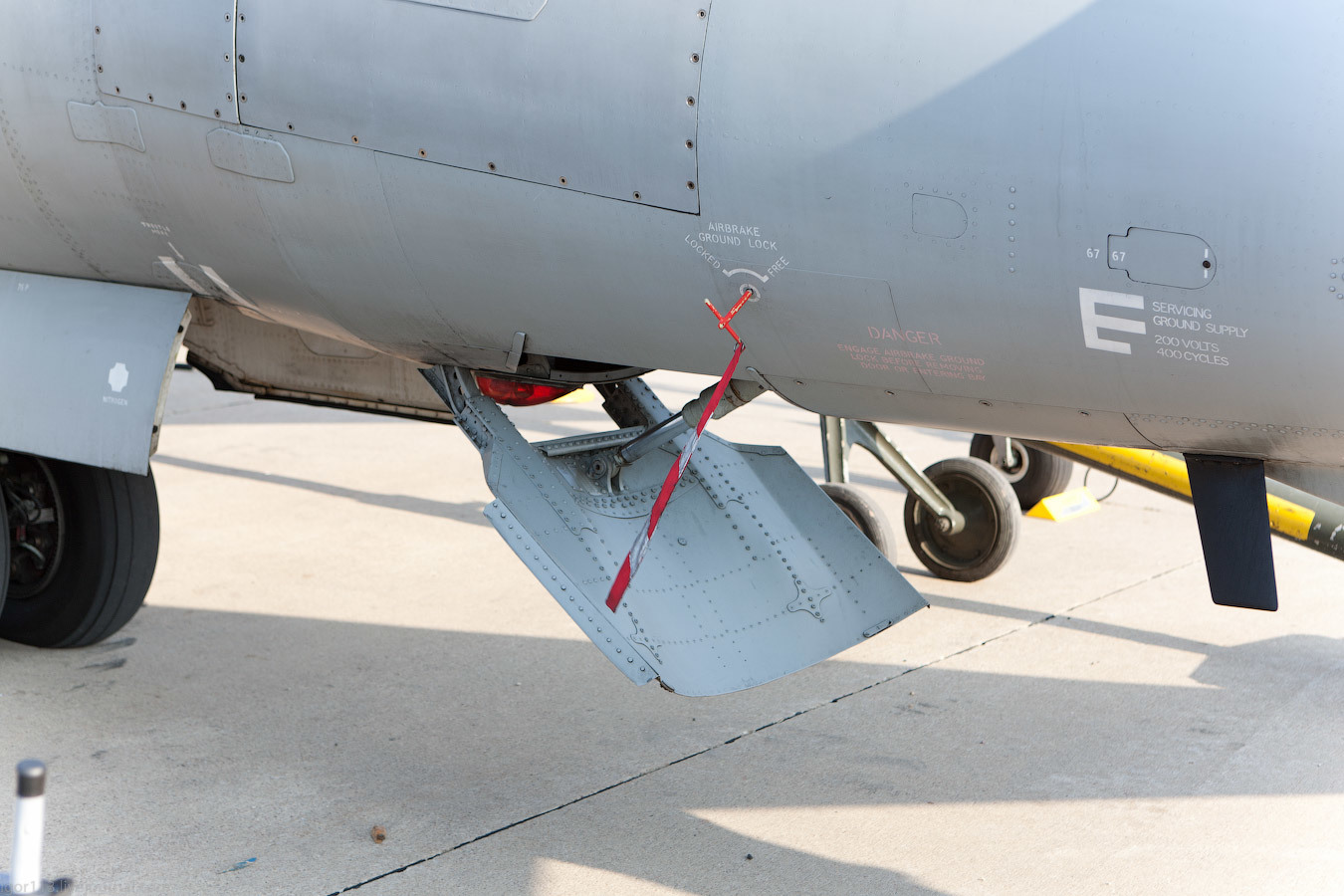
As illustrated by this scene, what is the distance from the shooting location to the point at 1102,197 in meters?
2.70

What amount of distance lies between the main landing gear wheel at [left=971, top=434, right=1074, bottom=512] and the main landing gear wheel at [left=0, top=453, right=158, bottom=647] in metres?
4.32

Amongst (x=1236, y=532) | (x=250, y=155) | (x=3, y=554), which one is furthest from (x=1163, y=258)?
(x=3, y=554)

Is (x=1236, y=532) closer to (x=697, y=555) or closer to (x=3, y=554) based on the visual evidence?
(x=697, y=555)

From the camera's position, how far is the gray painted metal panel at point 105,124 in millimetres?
Result: 3586

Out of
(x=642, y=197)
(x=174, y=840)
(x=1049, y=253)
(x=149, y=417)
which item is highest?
(x=642, y=197)

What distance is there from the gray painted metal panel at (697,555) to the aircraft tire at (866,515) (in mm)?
1529

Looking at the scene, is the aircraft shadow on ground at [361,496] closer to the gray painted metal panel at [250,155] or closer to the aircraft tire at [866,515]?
the aircraft tire at [866,515]

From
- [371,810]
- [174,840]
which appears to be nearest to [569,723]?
[371,810]

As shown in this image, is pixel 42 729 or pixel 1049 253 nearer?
pixel 1049 253

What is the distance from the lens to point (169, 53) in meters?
3.48

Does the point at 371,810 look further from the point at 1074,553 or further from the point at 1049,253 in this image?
the point at 1074,553

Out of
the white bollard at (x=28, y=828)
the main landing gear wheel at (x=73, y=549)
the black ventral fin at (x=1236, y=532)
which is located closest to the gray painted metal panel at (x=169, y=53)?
the main landing gear wheel at (x=73, y=549)

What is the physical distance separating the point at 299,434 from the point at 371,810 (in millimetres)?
5549

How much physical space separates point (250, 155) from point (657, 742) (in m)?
2.23
